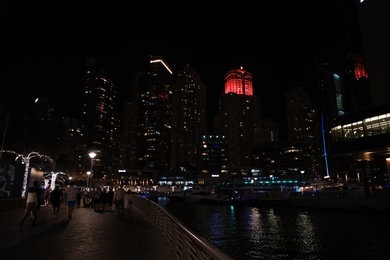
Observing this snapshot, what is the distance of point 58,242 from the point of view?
839 centimetres

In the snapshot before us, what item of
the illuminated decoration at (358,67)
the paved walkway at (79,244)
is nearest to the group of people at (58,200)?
the paved walkway at (79,244)

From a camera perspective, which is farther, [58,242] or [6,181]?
[6,181]

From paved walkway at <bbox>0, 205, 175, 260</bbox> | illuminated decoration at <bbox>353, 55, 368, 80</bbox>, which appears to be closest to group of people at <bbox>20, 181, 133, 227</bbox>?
paved walkway at <bbox>0, 205, 175, 260</bbox>

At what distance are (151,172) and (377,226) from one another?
171207 millimetres

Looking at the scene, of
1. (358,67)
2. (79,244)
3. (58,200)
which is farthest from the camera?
(358,67)

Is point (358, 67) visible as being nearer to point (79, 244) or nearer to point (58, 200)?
point (58, 200)

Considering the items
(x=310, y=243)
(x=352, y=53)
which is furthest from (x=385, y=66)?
(x=352, y=53)

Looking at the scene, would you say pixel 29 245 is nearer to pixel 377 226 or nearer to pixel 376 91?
pixel 377 226

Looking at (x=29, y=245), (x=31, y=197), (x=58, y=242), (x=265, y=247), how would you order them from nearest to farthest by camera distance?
(x=29, y=245) → (x=58, y=242) → (x=31, y=197) → (x=265, y=247)

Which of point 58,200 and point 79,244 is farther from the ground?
point 58,200

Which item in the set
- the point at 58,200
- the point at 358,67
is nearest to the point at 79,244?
the point at 58,200

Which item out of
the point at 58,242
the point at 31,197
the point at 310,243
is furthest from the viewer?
the point at 310,243

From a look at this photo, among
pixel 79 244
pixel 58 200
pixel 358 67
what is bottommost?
pixel 79 244

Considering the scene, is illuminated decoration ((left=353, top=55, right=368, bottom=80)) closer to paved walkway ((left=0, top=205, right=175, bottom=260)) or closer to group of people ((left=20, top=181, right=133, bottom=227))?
group of people ((left=20, top=181, right=133, bottom=227))
